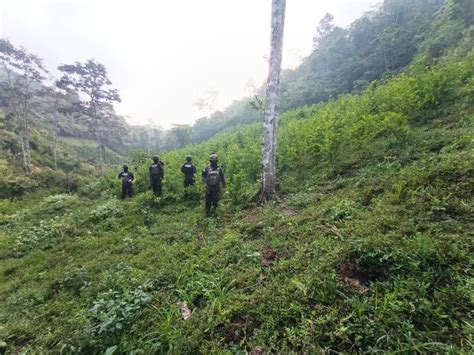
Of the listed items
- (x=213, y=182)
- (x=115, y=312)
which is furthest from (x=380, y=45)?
(x=115, y=312)

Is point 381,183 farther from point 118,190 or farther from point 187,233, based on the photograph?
point 118,190

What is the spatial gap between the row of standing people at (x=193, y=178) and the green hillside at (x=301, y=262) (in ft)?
1.77

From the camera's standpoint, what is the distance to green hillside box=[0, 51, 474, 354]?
2748 millimetres

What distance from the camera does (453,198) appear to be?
4.01 m

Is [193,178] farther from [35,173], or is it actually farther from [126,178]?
[35,173]

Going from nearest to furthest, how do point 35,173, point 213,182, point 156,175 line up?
point 213,182
point 156,175
point 35,173

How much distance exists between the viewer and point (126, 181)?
39.2 feet

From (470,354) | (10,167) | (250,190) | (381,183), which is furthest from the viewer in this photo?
(10,167)

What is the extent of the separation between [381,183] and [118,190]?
40.5ft

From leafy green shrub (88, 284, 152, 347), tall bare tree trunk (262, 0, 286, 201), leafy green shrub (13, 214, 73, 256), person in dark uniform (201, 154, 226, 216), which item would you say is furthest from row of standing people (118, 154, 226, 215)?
leafy green shrub (88, 284, 152, 347)

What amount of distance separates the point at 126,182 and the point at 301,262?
1031cm

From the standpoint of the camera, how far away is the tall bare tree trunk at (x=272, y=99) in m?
6.60

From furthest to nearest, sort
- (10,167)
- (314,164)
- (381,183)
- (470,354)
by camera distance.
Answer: (10,167)
(314,164)
(381,183)
(470,354)

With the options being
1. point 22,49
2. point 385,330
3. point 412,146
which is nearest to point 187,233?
point 385,330
